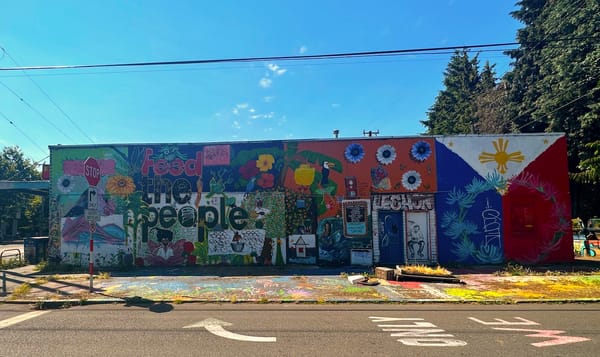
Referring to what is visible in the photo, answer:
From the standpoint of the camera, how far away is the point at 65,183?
15.7 m

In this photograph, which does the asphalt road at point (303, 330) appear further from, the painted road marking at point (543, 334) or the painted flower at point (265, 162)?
the painted flower at point (265, 162)

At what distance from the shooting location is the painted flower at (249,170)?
15.4 meters

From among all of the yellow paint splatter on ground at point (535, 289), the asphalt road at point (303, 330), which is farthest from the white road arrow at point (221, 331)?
the yellow paint splatter on ground at point (535, 289)

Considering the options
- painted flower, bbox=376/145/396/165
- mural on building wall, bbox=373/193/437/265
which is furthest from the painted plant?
painted flower, bbox=376/145/396/165

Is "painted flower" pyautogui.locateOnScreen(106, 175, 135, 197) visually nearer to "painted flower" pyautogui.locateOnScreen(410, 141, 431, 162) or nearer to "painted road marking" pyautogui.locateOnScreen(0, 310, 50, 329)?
"painted road marking" pyautogui.locateOnScreen(0, 310, 50, 329)

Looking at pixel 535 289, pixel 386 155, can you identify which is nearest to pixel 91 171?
pixel 386 155

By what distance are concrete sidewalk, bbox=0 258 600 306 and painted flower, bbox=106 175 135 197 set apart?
3.55 metres

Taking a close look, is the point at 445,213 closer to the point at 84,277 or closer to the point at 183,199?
the point at 183,199

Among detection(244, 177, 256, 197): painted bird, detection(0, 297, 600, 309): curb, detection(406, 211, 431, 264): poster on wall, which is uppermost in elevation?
detection(244, 177, 256, 197): painted bird

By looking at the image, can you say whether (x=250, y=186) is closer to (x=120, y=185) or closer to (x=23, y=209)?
(x=120, y=185)

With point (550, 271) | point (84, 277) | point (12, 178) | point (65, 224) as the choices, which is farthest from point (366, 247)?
point (12, 178)

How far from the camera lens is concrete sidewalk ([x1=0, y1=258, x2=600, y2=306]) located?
9.08 meters

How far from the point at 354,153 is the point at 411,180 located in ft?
8.69

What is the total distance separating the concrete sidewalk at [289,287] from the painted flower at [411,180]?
3.68 metres
